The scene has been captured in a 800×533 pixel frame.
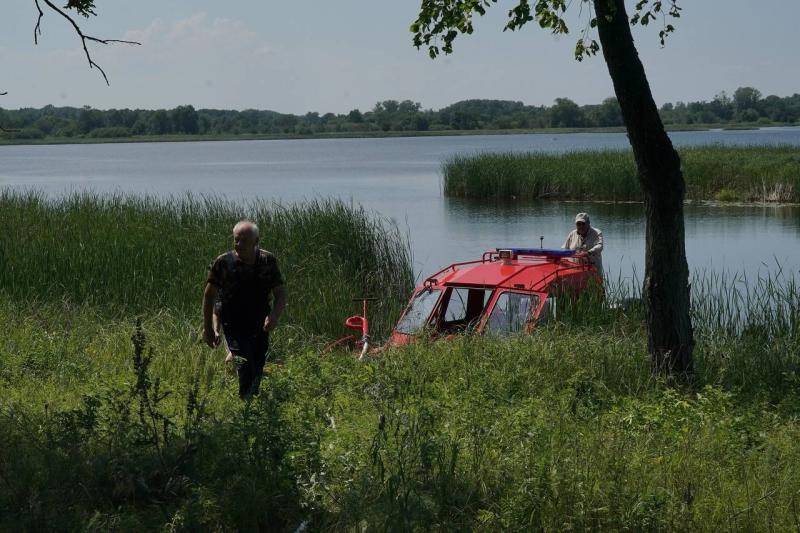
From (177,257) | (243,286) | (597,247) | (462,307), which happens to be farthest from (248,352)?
(177,257)

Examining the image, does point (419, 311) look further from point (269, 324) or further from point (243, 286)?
point (243, 286)

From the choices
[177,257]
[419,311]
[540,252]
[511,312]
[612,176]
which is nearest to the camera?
[511,312]

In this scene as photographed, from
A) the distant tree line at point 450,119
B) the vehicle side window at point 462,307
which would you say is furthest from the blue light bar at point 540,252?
the distant tree line at point 450,119

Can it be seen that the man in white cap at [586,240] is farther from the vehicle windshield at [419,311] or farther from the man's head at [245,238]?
the man's head at [245,238]

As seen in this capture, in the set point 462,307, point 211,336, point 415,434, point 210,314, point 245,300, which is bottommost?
point 462,307

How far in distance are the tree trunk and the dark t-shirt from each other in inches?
A: 121

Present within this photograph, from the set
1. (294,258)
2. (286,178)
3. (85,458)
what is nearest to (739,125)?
(286,178)

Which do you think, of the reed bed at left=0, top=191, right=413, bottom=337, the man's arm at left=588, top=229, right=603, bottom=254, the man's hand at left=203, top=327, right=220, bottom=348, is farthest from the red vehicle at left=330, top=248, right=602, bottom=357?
the man's hand at left=203, top=327, right=220, bottom=348

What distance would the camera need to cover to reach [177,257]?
15.5 metres

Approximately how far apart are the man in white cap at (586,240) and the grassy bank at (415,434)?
5.94 ft

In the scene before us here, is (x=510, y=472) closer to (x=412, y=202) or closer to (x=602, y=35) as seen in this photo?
(x=602, y=35)

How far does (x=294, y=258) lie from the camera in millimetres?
16094

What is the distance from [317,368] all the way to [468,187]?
33451 mm

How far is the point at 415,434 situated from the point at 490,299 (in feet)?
17.5
